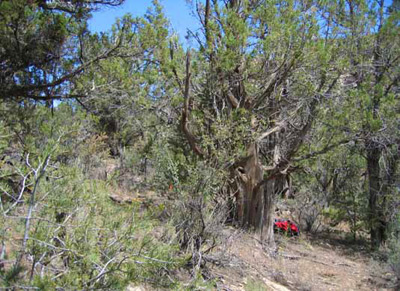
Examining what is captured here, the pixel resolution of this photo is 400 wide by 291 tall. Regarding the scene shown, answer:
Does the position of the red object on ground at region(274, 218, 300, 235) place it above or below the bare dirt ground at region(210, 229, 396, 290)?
above

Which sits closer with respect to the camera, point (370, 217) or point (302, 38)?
point (302, 38)

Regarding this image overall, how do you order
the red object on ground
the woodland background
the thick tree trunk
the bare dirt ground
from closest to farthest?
the woodland background < the bare dirt ground < the thick tree trunk < the red object on ground

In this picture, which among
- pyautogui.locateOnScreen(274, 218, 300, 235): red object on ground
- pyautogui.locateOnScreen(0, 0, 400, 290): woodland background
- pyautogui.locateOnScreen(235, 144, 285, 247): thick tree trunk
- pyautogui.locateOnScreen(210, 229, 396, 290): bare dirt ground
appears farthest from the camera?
pyautogui.locateOnScreen(274, 218, 300, 235): red object on ground

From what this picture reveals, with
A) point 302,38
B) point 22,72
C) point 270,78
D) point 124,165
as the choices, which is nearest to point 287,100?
point 270,78

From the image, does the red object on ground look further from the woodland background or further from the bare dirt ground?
the woodland background

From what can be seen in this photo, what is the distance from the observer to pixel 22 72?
5.83 m

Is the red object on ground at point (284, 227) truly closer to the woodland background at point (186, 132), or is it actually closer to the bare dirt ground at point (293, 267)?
the bare dirt ground at point (293, 267)

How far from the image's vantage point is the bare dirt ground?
6.25m

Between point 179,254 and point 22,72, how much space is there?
332 centimetres

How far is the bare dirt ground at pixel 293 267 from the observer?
625 centimetres

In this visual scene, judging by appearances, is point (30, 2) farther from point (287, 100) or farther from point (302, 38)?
point (287, 100)

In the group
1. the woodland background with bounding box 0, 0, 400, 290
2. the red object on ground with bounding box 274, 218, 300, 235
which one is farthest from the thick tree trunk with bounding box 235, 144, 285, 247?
the red object on ground with bounding box 274, 218, 300, 235

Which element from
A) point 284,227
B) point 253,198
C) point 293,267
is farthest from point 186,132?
point 284,227

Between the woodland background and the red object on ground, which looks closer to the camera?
the woodland background
